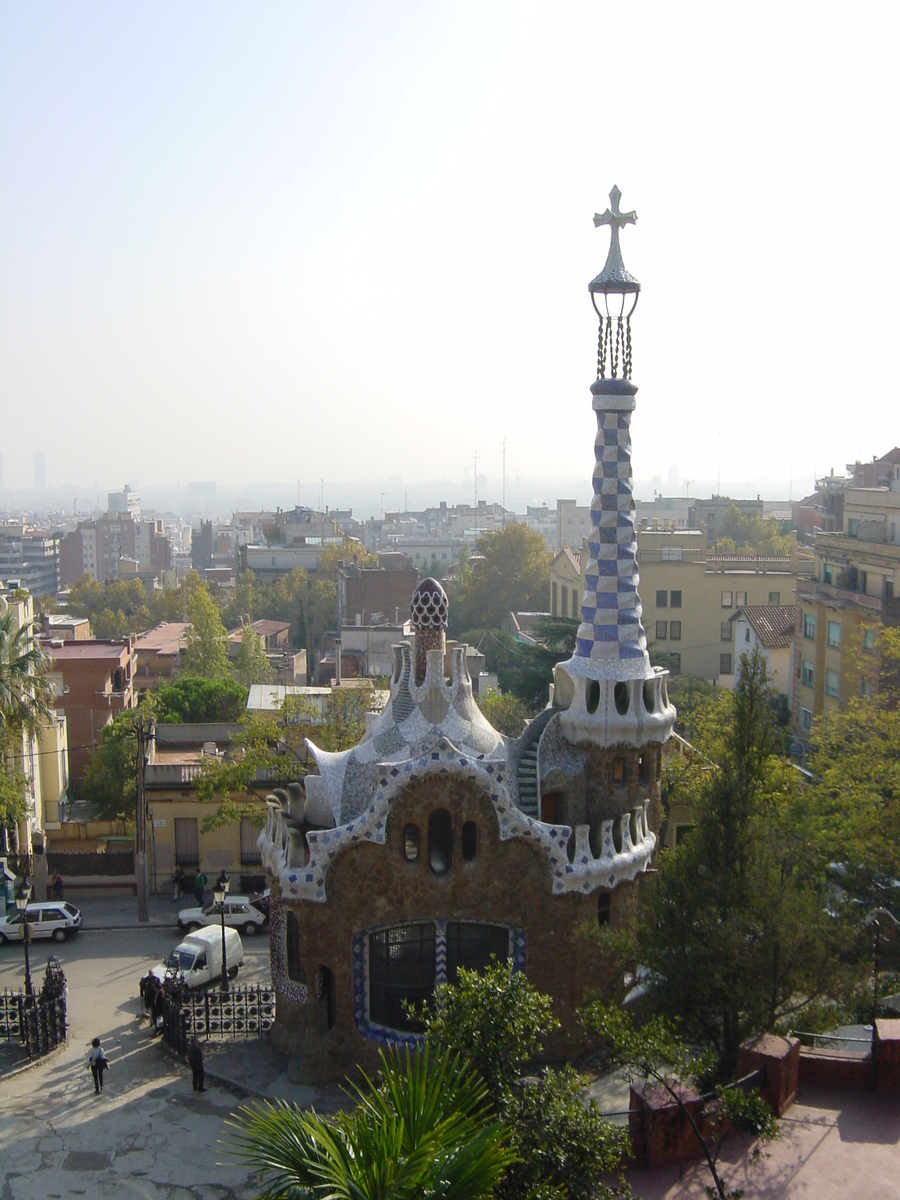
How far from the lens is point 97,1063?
18.9m

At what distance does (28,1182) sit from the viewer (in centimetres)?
1638

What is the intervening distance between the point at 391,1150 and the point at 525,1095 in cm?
216

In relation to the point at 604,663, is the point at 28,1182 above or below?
below

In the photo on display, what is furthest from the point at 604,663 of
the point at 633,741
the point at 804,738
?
the point at 804,738

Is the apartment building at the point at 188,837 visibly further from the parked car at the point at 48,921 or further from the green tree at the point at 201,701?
the green tree at the point at 201,701

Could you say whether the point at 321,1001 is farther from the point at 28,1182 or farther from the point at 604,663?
the point at 604,663

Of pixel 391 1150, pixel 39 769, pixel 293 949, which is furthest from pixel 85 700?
pixel 391 1150

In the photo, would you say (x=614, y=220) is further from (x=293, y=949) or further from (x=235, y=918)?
(x=235, y=918)

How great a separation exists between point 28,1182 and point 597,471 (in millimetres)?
13966

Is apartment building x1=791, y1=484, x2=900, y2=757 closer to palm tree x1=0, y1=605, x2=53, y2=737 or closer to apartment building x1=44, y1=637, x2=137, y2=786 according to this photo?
palm tree x1=0, y1=605, x2=53, y2=737

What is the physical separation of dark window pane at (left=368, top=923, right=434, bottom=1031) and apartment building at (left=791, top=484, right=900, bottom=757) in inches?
940

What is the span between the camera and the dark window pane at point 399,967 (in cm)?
1864

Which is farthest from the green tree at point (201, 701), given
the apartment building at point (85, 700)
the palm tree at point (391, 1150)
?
the palm tree at point (391, 1150)

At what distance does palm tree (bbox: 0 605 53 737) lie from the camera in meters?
29.0
